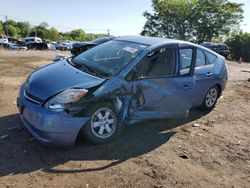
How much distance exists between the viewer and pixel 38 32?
89250 mm

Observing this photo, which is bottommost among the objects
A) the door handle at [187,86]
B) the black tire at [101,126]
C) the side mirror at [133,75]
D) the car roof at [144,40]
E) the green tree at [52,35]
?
the green tree at [52,35]

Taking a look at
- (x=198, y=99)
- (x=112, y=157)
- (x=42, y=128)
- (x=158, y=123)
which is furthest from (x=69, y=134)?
(x=198, y=99)

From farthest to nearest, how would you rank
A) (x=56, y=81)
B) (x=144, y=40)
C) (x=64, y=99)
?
(x=144, y=40) → (x=56, y=81) → (x=64, y=99)

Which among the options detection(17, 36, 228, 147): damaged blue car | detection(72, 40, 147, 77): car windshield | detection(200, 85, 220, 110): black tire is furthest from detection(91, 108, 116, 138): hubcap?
detection(200, 85, 220, 110): black tire

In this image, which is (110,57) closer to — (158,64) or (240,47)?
(158,64)

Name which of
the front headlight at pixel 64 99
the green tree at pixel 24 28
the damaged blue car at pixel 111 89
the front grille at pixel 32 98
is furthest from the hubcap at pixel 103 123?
the green tree at pixel 24 28

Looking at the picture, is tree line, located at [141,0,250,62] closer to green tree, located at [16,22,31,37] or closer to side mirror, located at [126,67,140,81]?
side mirror, located at [126,67,140,81]

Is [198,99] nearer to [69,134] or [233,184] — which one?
[233,184]

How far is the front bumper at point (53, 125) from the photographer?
415 cm

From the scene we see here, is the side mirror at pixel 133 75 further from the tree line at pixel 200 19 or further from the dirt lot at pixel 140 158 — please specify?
the tree line at pixel 200 19

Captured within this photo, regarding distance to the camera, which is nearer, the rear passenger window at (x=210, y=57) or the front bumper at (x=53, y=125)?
the front bumper at (x=53, y=125)

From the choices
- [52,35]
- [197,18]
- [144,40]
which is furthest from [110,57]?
[52,35]

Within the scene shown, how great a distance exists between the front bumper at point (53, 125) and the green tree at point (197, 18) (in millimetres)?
45711

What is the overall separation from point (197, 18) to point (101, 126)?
1815 inches
